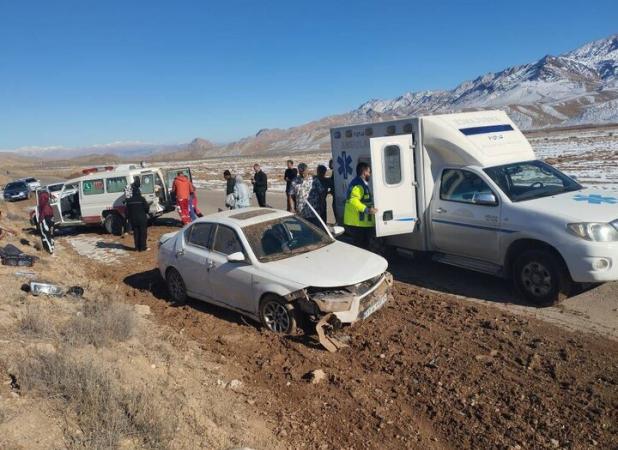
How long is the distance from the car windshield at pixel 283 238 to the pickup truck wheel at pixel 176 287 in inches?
64.6

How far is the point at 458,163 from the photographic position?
321 inches

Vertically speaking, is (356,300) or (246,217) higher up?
(246,217)

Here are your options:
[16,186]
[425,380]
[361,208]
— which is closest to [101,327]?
[425,380]

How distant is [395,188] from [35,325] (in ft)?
18.1

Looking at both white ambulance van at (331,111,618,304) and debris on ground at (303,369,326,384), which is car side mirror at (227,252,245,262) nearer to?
debris on ground at (303,369,326,384)

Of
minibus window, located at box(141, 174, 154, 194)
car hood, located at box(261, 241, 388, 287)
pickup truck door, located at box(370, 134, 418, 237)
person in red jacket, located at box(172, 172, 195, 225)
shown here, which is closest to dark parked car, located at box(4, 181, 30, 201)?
minibus window, located at box(141, 174, 154, 194)

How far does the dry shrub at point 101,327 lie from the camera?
579 cm

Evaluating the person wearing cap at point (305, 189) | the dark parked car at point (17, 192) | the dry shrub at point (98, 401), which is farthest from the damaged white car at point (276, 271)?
the dark parked car at point (17, 192)

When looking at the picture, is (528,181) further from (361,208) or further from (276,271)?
(276,271)

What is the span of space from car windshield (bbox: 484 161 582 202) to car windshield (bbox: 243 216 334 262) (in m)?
2.69

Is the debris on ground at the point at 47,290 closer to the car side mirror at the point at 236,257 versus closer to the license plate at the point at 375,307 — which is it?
the car side mirror at the point at 236,257

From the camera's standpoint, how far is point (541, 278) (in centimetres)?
670

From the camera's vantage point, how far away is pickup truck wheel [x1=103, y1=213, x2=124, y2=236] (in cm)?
1497

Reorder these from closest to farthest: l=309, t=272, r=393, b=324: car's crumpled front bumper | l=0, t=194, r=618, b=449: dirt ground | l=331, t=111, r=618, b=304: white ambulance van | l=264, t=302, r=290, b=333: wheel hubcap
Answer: l=0, t=194, r=618, b=449: dirt ground, l=309, t=272, r=393, b=324: car's crumpled front bumper, l=264, t=302, r=290, b=333: wheel hubcap, l=331, t=111, r=618, b=304: white ambulance van
